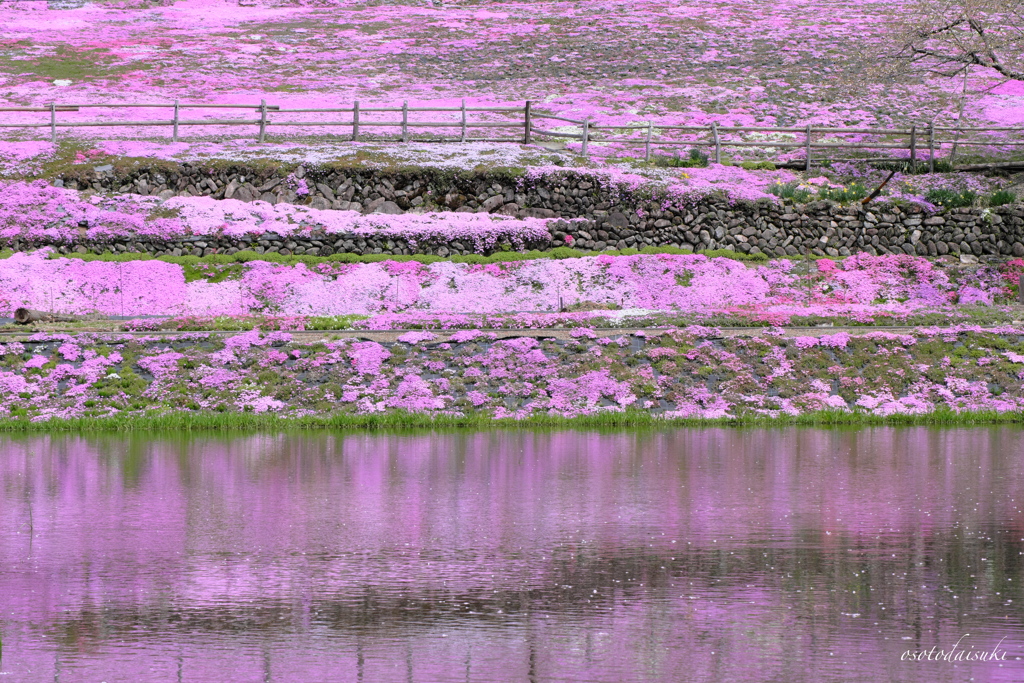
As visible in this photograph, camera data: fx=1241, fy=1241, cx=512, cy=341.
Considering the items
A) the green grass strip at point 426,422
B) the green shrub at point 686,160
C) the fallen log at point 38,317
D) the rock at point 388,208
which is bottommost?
the green grass strip at point 426,422

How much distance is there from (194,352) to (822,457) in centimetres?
1462

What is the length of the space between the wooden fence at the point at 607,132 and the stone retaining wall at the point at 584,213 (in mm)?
4526

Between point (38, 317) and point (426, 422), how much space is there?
12271 mm

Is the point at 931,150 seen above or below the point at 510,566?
above

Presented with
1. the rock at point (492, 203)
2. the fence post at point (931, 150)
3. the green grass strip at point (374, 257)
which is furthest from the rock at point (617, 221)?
the fence post at point (931, 150)

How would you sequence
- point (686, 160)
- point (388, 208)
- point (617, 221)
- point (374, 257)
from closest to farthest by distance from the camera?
point (374, 257) < point (617, 221) < point (388, 208) < point (686, 160)

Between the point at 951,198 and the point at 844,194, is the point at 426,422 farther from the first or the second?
the point at 951,198

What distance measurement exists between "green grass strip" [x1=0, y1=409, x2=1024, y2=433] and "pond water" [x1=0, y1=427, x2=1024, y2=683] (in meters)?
3.79

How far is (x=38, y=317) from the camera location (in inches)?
1229

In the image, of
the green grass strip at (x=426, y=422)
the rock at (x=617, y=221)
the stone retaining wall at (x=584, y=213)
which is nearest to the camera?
the green grass strip at (x=426, y=422)

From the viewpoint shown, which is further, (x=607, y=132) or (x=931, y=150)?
(x=607, y=132)

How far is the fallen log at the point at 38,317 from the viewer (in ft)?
101

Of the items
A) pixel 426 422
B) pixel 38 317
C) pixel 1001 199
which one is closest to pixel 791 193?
pixel 1001 199

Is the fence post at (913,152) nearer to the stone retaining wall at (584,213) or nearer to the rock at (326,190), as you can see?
the stone retaining wall at (584,213)
